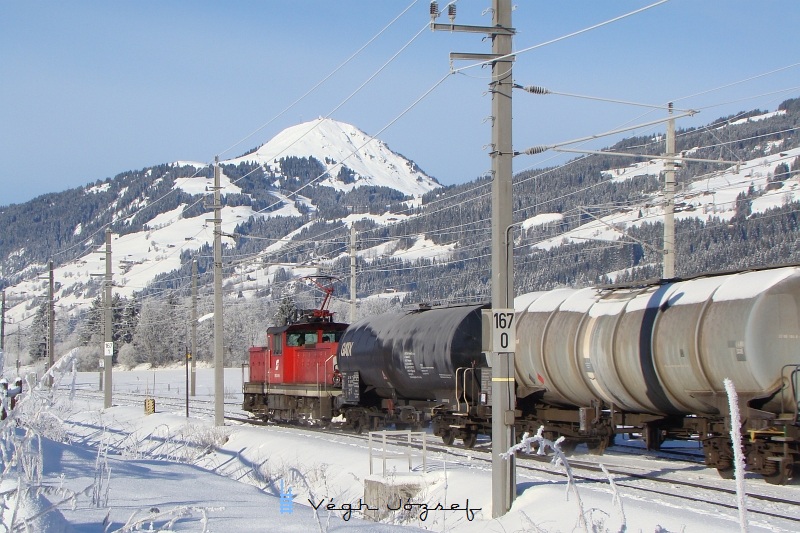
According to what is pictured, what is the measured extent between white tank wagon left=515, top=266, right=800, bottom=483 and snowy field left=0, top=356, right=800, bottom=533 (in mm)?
1109

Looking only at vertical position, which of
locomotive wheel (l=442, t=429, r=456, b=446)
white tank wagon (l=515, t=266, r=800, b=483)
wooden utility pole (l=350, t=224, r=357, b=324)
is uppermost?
wooden utility pole (l=350, t=224, r=357, b=324)

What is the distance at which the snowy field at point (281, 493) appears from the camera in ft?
24.3

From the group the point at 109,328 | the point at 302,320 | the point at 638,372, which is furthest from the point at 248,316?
the point at 638,372

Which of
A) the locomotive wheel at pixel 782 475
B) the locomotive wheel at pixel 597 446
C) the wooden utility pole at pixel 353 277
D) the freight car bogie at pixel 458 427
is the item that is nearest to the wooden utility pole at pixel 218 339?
the wooden utility pole at pixel 353 277

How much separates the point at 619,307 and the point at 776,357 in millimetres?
3805

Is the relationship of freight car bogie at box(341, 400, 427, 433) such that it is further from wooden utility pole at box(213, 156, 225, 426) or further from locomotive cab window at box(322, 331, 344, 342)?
wooden utility pole at box(213, 156, 225, 426)

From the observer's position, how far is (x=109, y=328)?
140ft

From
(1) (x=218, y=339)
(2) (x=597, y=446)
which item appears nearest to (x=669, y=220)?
(2) (x=597, y=446)

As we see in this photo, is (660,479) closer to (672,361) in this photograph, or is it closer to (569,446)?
(672,361)

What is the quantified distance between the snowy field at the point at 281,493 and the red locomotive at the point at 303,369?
354 cm

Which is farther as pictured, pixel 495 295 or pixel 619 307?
pixel 619 307

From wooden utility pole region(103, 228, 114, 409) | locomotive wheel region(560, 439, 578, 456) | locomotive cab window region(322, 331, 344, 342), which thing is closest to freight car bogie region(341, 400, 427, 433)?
locomotive cab window region(322, 331, 344, 342)

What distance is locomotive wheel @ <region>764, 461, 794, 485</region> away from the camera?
47.5 ft

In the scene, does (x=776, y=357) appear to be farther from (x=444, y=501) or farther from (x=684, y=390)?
(x=444, y=501)
